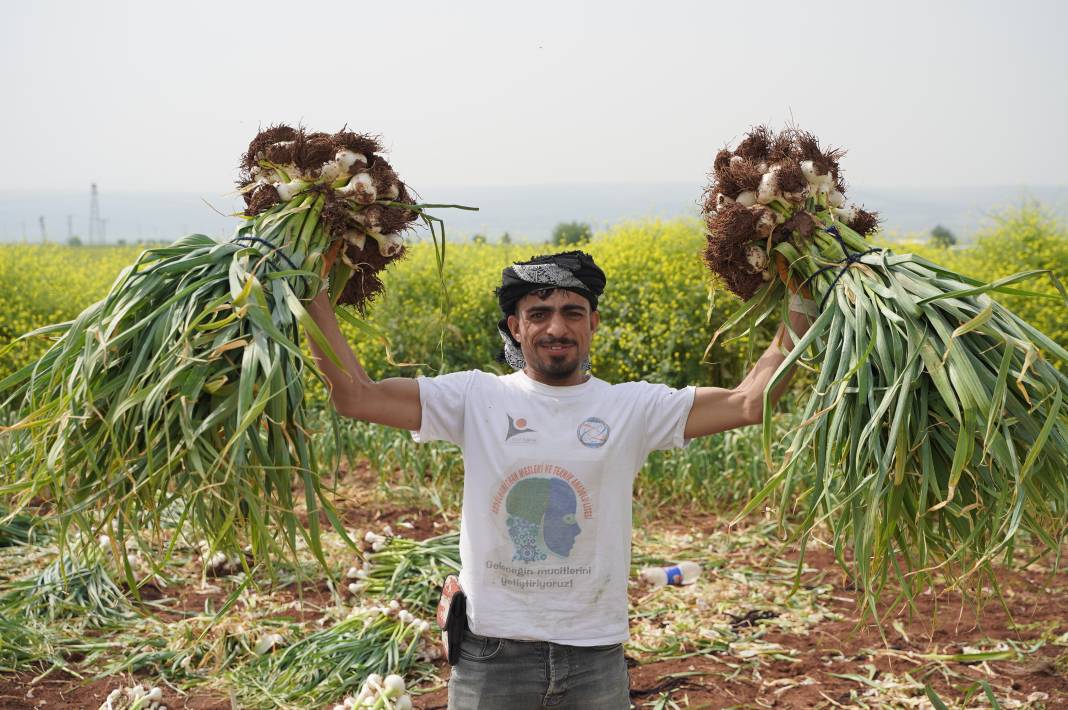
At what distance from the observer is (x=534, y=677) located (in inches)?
93.5

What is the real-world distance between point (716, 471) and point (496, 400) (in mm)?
3446

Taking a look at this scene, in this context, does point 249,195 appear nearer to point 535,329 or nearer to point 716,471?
point 535,329

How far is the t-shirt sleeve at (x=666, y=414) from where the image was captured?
8.30 feet

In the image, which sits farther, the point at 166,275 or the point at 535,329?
the point at 535,329

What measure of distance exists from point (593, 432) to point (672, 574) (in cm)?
233

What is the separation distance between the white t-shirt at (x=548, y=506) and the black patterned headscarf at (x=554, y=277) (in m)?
0.27

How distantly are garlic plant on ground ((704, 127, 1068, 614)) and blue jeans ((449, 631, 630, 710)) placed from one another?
1.97 ft

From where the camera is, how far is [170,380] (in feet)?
6.69

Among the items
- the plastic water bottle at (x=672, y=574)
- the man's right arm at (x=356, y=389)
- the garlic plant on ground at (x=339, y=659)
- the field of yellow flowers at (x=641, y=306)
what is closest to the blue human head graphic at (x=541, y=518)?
the man's right arm at (x=356, y=389)

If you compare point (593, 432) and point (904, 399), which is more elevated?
point (904, 399)

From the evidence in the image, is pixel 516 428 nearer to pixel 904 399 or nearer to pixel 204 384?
pixel 204 384

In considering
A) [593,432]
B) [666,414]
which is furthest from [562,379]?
[666,414]

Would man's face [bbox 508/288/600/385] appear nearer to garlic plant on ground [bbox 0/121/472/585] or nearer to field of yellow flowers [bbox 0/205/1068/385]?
garlic plant on ground [bbox 0/121/472/585]

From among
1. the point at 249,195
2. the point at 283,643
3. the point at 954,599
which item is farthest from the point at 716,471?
the point at 249,195
